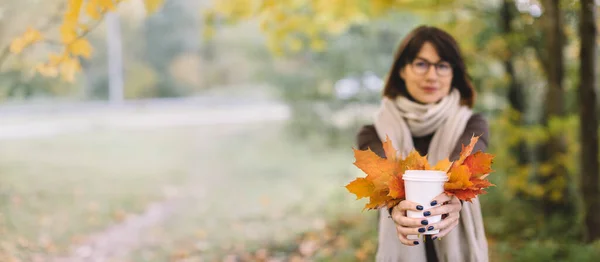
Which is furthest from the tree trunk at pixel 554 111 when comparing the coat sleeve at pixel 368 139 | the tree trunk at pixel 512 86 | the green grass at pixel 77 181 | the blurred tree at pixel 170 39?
the blurred tree at pixel 170 39

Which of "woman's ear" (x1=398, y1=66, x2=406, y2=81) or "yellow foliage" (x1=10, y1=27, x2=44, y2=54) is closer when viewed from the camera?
"woman's ear" (x1=398, y1=66, x2=406, y2=81)

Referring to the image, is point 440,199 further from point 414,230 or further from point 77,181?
point 77,181

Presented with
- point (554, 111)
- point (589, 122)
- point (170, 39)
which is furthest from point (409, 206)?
point (170, 39)

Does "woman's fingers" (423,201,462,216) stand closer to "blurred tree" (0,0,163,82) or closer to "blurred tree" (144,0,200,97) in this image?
"blurred tree" (0,0,163,82)

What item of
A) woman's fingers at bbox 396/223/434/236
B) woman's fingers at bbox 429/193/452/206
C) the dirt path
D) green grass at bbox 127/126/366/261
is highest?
woman's fingers at bbox 429/193/452/206

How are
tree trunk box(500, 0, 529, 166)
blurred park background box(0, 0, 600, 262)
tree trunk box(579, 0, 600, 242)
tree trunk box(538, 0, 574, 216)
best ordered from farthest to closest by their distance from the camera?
1. tree trunk box(500, 0, 529, 166)
2. tree trunk box(538, 0, 574, 216)
3. blurred park background box(0, 0, 600, 262)
4. tree trunk box(579, 0, 600, 242)

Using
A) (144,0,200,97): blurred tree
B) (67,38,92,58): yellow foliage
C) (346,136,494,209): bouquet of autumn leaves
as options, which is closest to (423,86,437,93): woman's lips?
(346,136,494,209): bouquet of autumn leaves

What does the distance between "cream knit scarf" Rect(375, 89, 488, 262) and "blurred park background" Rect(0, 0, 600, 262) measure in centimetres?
43

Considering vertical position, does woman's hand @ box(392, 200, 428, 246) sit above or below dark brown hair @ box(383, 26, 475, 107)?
below

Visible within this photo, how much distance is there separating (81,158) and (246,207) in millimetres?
2402

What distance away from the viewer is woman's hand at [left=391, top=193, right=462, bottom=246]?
145 centimetres

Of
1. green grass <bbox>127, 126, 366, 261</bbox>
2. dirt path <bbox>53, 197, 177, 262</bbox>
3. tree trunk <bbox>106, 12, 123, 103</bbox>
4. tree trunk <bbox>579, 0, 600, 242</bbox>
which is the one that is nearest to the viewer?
tree trunk <bbox>579, 0, 600, 242</bbox>

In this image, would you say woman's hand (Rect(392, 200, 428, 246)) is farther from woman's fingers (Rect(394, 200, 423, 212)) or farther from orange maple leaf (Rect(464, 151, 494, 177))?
orange maple leaf (Rect(464, 151, 494, 177))

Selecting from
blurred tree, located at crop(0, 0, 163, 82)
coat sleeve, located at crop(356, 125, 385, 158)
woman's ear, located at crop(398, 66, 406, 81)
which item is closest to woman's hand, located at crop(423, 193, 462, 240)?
coat sleeve, located at crop(356, 125, 385, 158)
